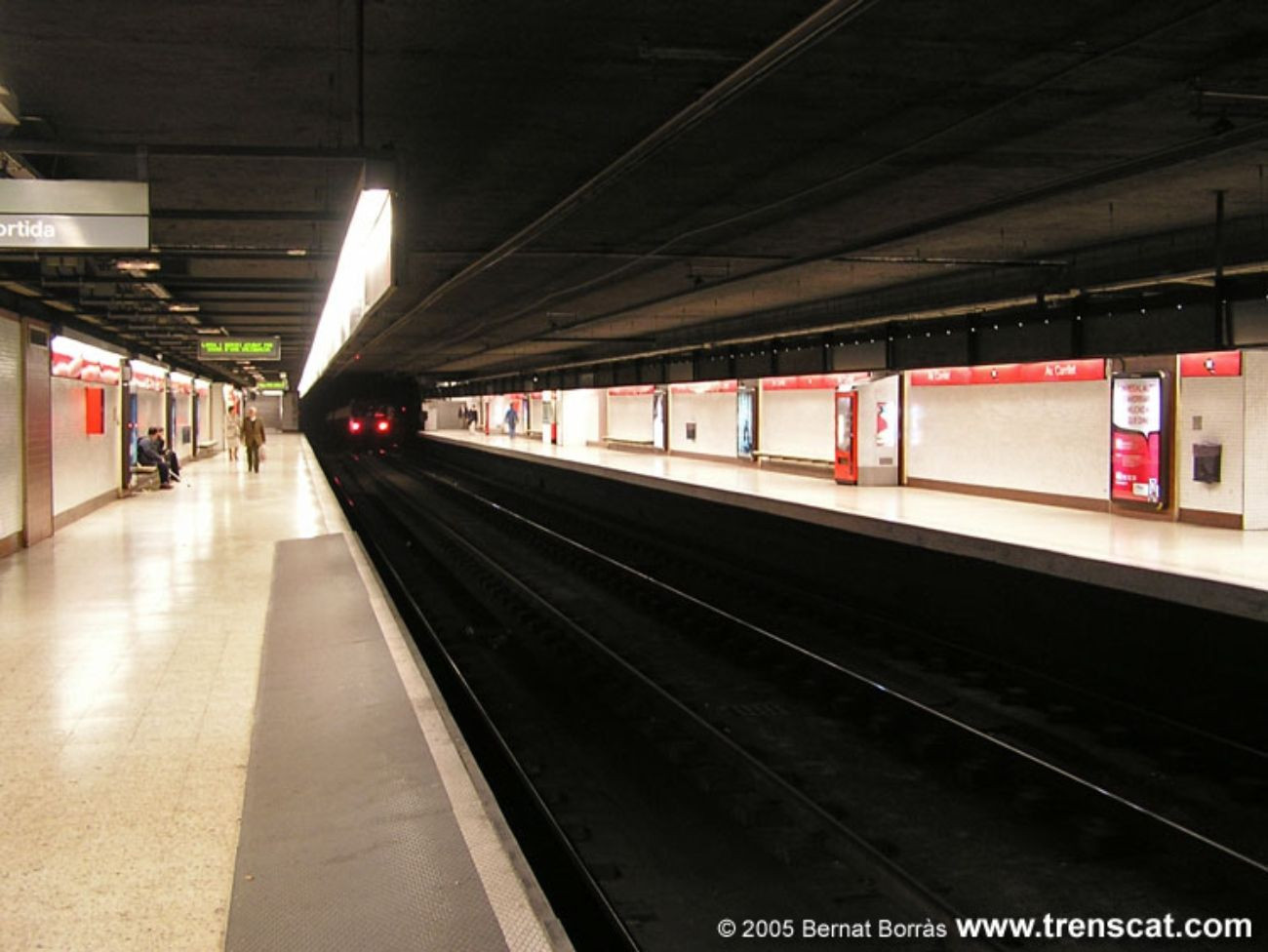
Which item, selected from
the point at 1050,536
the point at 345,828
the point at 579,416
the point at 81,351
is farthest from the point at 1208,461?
the point at 579,416

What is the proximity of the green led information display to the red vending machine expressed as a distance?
9950mm

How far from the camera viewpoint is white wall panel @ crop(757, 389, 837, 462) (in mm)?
20547

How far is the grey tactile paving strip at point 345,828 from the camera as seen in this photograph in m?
3.34

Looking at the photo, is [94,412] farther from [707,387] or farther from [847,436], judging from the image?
[707,387]

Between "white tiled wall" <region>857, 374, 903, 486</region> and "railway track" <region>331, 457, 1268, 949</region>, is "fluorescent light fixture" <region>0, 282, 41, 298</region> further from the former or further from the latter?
"white tiled wall" <region>857, 374, 903, 486</region>

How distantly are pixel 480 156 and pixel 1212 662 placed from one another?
6.65m

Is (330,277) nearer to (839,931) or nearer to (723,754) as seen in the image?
(723,754)

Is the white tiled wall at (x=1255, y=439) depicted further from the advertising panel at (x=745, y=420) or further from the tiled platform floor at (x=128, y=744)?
the advertising panel at (x=745, y=420)

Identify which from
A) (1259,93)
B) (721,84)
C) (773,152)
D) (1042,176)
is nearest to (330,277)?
(773,152)

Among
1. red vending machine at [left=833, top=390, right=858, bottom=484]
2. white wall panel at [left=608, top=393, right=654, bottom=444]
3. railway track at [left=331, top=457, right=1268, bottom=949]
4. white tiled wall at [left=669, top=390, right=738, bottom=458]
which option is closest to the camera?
railway track at [left=331, top=457, right=1268, bottom=949]

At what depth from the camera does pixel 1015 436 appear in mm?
14906

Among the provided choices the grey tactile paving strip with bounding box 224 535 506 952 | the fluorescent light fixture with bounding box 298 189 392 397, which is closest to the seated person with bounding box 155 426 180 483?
the fluorescent light fixture with bounding box 298 189 392 397

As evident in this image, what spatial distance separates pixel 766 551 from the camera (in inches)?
673

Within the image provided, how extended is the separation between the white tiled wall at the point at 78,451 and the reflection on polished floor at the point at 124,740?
3.48 m
